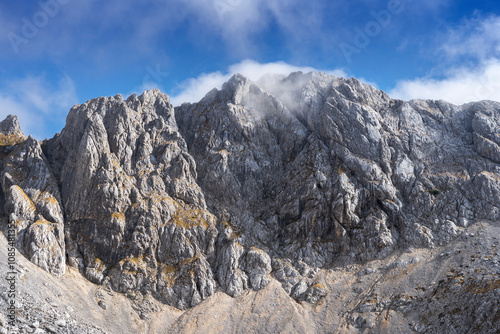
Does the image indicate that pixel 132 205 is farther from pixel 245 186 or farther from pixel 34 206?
pixel 245 186

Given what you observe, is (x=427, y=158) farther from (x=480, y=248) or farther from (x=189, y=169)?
(x=189, y=169)

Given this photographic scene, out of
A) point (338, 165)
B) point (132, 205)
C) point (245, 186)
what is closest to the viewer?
point (132, 205)

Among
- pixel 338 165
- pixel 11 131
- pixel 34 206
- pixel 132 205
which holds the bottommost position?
pixel 34 206

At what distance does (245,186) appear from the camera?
10831 centimetres

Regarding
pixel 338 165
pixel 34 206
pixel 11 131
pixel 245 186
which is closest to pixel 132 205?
pixel 34 206

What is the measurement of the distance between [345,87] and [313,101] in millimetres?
12490

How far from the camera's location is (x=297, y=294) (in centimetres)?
8350

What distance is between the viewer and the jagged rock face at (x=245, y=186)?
85.9 m

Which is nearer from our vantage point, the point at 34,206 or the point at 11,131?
the point at 34,206

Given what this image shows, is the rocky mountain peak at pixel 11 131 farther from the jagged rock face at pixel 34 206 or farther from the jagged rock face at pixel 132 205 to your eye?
the jagged rock face at pixel 132 205

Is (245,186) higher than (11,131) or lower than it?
lower

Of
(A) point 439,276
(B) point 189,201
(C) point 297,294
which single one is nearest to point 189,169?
(B) point 189,201

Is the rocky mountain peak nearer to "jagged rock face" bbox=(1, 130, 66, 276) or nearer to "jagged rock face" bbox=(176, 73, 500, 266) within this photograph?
"jagged rock face" bbox=(1, 130, 66, 276)

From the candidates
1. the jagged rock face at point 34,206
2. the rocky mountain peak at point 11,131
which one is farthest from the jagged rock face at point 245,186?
the rocky mountain peak at point 11,131
